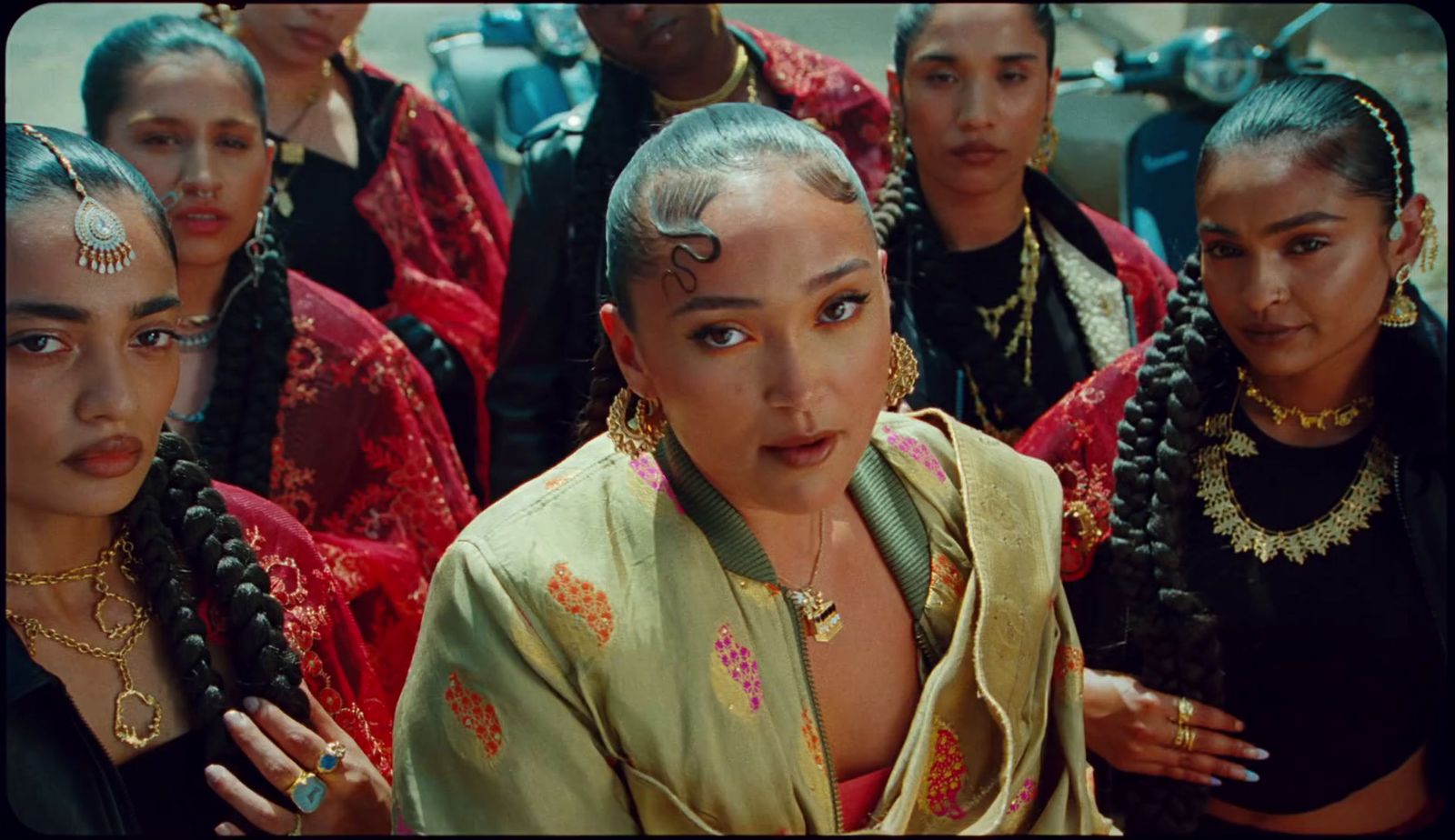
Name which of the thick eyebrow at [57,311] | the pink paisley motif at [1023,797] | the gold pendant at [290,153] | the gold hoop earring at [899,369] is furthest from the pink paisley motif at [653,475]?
the gold pendant at [290,153]

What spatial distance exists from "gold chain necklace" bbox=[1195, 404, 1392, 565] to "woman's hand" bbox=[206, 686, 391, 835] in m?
1.44

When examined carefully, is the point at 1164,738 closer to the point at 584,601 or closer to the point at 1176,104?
the point at 584,601

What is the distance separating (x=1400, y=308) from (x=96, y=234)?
6.70ft

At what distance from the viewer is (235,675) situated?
2.14 m

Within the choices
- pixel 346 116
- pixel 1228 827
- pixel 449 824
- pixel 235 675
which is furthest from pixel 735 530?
pixel 346 116

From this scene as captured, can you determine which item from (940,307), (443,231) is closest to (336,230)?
(443,231)

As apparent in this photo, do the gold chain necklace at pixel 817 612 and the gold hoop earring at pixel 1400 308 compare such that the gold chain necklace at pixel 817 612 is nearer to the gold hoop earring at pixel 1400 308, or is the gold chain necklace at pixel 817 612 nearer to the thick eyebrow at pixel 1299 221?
the thick eyebrow at pixel 1299 221

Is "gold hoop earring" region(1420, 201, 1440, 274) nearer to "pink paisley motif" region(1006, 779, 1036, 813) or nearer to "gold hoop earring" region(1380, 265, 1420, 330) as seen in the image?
"gold hoop earring" region(1380, 265, 1420, 330)

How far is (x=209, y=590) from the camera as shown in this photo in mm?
2164

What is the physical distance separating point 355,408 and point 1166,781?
1696 millimetres

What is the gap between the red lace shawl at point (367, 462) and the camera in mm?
2910

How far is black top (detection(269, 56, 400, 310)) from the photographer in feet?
12.5

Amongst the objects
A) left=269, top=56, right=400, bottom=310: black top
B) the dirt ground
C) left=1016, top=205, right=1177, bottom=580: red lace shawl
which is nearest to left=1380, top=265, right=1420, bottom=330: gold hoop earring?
left=1016, top=205, right=1177, bottom=580: red lace shawl

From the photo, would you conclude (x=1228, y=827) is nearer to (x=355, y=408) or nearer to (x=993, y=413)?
(x=993, y=413)
